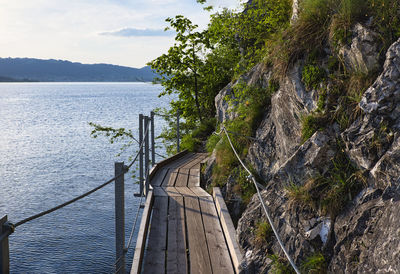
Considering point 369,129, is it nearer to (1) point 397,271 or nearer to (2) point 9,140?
(1) point 397,271

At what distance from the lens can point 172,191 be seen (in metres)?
7.88

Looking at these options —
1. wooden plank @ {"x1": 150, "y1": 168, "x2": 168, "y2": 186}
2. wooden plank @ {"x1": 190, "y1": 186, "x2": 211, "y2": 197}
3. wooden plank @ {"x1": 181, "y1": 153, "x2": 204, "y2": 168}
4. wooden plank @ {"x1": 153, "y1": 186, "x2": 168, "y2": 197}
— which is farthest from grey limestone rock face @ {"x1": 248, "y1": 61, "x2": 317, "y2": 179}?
wooden plank @ {"x1": 181, "y1": 153, "x2": 204, "y2": 168}

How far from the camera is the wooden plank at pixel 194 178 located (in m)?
8.61

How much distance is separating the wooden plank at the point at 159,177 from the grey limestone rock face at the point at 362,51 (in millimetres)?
5191

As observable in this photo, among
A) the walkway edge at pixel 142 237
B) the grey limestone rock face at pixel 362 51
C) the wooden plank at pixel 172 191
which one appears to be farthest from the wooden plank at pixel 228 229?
the grey limestone rock face at pixel 362 51

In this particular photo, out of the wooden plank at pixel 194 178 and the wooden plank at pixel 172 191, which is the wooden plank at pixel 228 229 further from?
the wooden plank at pixel 194 178

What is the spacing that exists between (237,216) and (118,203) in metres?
3.13

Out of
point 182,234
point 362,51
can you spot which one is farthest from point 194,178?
point 362,51

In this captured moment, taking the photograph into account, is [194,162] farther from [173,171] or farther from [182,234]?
[182,234]

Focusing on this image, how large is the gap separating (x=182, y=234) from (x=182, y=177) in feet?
11.1

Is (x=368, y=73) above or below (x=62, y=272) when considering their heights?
above

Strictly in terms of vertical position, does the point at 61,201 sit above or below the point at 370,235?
below

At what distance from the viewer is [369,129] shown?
3930 mm

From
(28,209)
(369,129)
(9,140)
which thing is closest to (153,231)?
(369,129)
